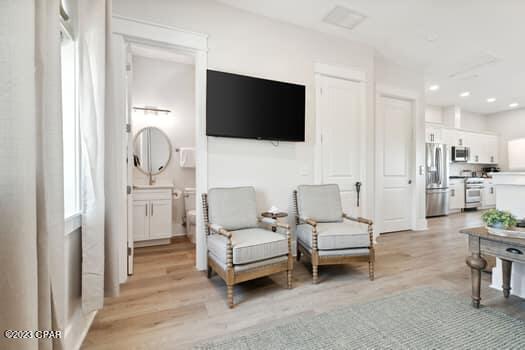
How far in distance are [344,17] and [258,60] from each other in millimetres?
1207

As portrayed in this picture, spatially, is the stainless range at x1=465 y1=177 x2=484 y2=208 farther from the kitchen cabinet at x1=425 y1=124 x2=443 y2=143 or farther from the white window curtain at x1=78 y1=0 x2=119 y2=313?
the white window curtain at x1=78 y1=0 x2=119 y2=313

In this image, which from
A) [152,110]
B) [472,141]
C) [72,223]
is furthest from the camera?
[472,141]

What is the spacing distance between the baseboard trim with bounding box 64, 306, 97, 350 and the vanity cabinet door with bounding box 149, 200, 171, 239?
1.88 metres

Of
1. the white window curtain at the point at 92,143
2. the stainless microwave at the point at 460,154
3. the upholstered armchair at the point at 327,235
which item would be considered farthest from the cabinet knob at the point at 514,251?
the stainless microwave at the point at 460,154

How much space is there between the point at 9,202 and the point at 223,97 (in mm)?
2183

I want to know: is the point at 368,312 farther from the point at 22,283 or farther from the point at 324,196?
the point at 22,283

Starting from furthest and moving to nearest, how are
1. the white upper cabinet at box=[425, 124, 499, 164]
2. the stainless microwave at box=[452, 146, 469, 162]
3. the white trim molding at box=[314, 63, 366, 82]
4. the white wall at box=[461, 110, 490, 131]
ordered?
the white wall at box=[461, 110, 490, 131] → the stainless microwave at box=[452, 146, 469, 162] → the white upper cabinet at box=[425, 124, 499, 164] → the white trim molding at box=[314, 63, 366, 82]

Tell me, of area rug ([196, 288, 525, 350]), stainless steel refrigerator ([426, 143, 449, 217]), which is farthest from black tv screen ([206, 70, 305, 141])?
stainless steel refrigerator ([426, 143, 449, 217])

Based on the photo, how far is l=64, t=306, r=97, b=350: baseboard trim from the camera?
1.42m

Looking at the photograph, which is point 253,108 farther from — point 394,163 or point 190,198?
point 394,163

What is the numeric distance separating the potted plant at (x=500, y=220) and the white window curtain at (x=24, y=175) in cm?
268

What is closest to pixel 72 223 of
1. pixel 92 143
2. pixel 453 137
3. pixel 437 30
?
pixel 92 143

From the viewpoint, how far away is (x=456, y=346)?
1510 mm

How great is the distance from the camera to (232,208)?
8.40ft
